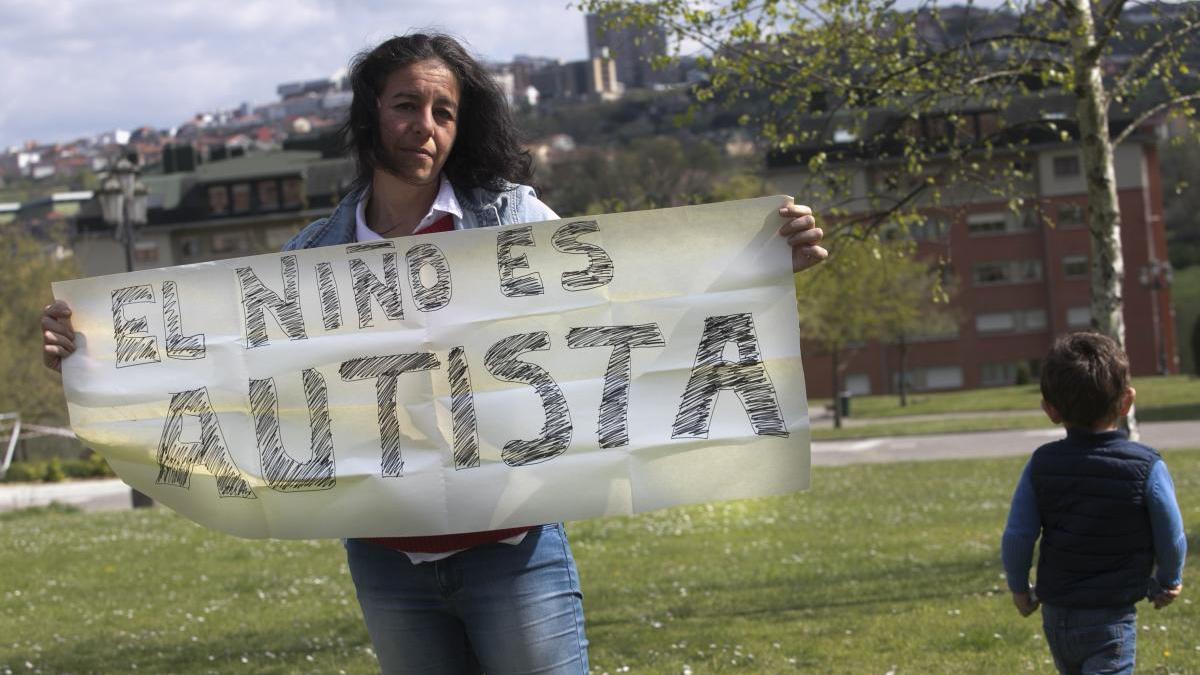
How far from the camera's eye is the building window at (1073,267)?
68.9 m

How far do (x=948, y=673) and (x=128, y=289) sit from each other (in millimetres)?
4182

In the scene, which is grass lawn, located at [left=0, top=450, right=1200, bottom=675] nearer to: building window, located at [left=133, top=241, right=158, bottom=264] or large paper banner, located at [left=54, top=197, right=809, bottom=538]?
large paper banner, located at [left=54, top=197, right=809, bottom=538]

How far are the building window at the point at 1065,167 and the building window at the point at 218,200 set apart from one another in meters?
42.7

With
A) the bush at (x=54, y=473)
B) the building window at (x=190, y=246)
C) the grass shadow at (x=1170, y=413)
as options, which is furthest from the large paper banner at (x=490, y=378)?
the building window at (x=190, y=246)

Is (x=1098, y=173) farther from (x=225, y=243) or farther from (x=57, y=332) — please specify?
(x=225, y=243)

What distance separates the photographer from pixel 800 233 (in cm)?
367

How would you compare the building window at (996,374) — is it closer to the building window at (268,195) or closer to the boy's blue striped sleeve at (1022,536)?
the building window at (268,195)

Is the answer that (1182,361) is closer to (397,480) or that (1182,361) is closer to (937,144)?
(937,144)

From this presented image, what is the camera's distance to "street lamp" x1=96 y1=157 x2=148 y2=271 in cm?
2108

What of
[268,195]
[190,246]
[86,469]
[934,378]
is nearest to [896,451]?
[86,469]

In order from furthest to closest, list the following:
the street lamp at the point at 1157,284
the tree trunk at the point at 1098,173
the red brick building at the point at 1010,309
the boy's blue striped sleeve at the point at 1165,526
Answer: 1. the red brick building at the point at 1010,309
2. the street lamp at the point at 1157,284
3. the tree trunk at the point at 1098,173
4. the boy's blue striped sleeve at the point at 1165,526

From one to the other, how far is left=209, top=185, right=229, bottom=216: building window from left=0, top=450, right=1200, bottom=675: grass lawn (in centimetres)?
6276

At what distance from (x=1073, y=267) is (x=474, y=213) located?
69.4 meters

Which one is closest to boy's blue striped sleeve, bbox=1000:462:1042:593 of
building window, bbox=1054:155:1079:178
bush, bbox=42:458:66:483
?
bush, bbox=42:458:66:483
